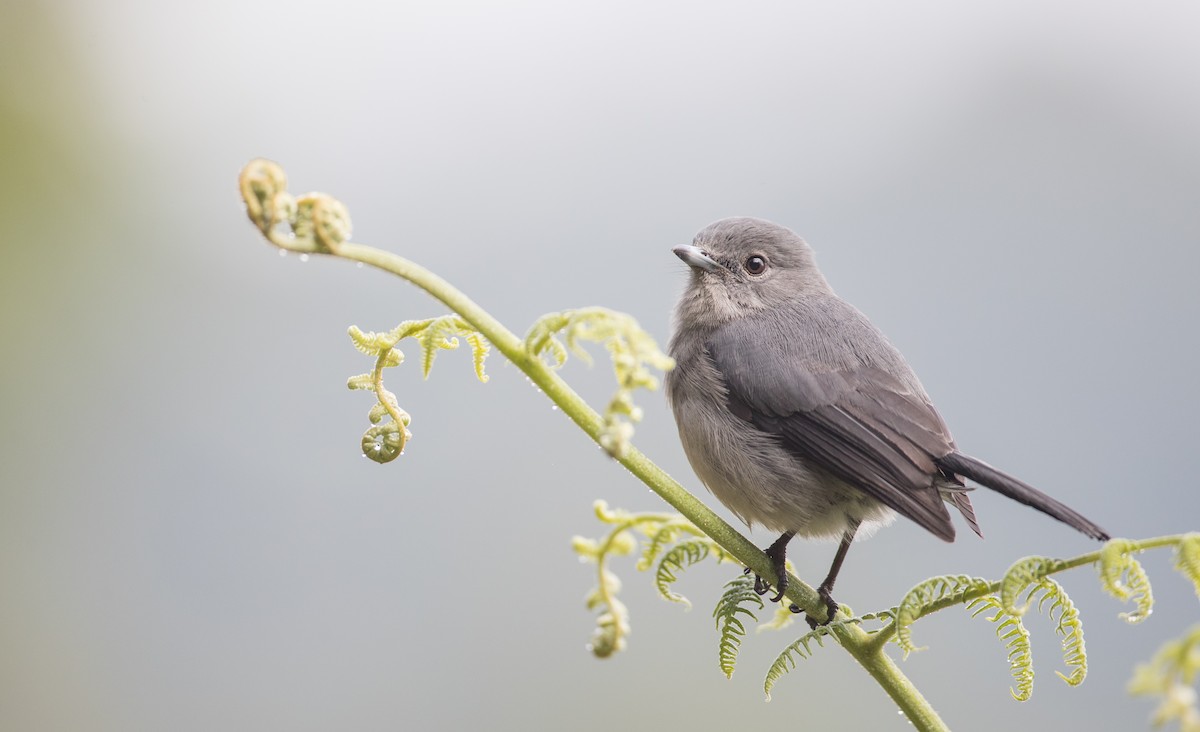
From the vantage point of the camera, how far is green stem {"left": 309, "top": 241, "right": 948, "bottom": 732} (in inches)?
69.0

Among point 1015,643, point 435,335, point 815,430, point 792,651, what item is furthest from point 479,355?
point 815,430

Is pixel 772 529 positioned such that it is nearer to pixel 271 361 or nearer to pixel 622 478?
pixel 622 478

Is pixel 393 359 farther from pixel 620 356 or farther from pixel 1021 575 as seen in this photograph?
pixel 1021 575

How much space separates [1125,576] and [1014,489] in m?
1.12

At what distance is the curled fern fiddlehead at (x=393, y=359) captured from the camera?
1965 mm

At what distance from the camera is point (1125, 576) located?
5.38ft

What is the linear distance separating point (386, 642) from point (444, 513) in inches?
70.5

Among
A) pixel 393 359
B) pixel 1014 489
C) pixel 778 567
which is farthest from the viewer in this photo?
pixel 1014 489

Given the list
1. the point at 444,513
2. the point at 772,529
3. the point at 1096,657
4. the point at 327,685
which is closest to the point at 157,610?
the point at 327,685

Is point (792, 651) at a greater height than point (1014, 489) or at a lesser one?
lesser

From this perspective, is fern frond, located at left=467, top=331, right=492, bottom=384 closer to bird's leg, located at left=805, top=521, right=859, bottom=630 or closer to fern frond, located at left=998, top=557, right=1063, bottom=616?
fern frond, located at left=998, top=557, right=1063, bottom=616

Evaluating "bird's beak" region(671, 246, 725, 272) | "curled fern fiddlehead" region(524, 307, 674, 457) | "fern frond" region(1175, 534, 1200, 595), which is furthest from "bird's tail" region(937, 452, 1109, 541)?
"bird's beak" region(671, 246, 725, 272)

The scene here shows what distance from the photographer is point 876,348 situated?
380 cm

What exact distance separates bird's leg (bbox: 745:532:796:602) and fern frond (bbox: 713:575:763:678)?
0.75 ft
